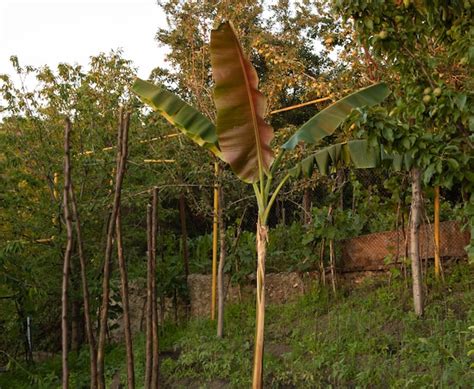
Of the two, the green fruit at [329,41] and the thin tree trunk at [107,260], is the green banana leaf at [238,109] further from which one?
the green fruit at [329,41]

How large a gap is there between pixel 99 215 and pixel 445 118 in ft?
20.1

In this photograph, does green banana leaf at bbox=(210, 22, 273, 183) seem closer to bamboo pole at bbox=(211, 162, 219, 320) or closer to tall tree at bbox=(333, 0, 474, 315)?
tall tree at bbox=(333, 0, 474, 315)

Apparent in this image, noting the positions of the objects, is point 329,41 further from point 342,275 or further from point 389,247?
point 342,275

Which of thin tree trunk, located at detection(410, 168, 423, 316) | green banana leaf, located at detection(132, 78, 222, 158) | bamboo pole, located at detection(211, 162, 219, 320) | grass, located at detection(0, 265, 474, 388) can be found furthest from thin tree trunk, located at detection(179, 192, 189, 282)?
thin tree trunk, located at detection(410, 168, 423, 316)

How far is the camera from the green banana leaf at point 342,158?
6102 mm

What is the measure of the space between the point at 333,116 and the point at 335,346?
8.61 ft

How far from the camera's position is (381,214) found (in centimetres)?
927

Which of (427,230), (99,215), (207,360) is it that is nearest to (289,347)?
(207,360)

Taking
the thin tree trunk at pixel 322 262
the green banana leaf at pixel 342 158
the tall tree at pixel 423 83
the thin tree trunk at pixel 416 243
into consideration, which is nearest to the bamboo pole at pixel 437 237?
the thin tree trunk at pixel 416 243

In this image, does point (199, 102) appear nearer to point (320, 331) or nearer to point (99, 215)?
point (99, 215)

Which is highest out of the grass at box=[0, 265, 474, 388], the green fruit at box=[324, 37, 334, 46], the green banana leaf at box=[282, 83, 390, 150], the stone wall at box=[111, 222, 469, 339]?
the green fruit at box=[324, 37, 334, 46]

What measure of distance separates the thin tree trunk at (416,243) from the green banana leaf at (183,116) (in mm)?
2537

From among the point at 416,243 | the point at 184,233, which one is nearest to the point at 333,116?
the point at 416,243

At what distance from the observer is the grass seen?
622 cm
